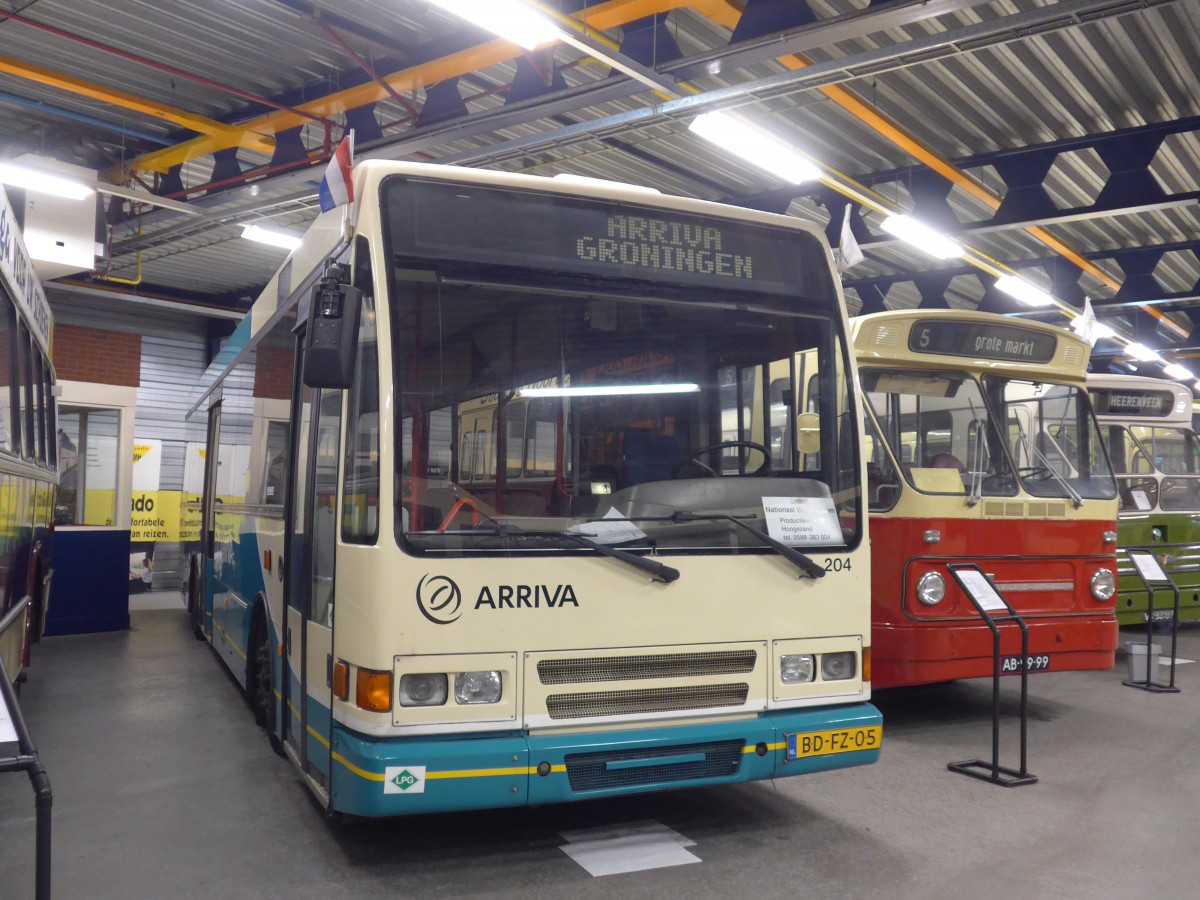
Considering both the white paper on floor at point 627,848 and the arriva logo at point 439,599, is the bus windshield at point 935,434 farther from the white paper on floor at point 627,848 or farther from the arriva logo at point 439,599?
the arriva logo at point 439,599

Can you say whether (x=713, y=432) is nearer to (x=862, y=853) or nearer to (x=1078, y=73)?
(x=862, y=853)

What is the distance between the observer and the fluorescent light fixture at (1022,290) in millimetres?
14328

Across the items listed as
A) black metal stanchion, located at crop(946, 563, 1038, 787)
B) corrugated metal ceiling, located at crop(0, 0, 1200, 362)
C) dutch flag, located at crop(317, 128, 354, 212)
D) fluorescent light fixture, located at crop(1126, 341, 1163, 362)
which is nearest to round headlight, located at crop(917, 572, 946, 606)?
black metal stanchion, located at crop(946, 563, 1038, 787)

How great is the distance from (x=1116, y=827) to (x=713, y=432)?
285cm

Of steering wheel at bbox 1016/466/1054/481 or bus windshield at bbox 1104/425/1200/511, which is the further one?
bus windshield at bbox 1104/425/1200/511

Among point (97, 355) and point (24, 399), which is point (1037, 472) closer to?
point (24, 399)

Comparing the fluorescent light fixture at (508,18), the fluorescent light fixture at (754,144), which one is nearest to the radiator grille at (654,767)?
the fluorescent light fixture at (508,18)

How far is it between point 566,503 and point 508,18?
327 cm

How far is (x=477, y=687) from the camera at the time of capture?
4113 mm

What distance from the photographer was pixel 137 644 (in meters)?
10.8

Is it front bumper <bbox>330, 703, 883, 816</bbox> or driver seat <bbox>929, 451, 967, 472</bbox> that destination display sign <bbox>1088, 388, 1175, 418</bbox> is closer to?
driver seat <bbox>929, 451, 967, 472</bbox>

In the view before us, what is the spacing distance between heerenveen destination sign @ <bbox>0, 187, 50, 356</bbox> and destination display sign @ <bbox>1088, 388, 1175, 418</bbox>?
32.0 feet

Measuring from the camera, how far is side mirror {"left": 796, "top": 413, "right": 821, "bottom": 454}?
484 cm

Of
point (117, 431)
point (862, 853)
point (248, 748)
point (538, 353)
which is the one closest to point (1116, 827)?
point (862, 853)
